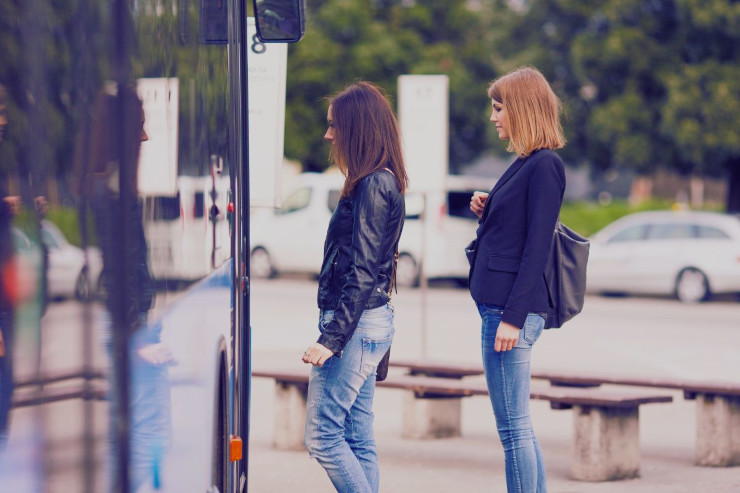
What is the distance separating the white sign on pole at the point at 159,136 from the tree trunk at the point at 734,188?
969 inches

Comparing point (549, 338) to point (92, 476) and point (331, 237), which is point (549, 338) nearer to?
point (331, 237)

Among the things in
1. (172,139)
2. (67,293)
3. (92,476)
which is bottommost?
(92,476)

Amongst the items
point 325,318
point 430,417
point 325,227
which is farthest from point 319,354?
point 325,227

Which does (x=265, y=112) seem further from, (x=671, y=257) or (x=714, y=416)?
(x=671, y=257)

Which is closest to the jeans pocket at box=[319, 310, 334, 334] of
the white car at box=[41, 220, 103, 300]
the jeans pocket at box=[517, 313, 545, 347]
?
the jeans pocket at box=[517, 313, 545, 347]

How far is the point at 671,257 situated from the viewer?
20656 millimetres

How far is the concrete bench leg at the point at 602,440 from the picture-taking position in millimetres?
6398

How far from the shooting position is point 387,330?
432 centimetres

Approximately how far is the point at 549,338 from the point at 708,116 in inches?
467

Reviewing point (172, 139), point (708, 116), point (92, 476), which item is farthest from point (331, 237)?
point (708, 116)

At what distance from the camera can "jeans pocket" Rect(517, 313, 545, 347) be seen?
171 inches

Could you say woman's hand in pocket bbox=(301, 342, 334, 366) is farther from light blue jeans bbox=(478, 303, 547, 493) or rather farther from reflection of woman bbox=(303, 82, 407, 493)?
light blue jeans bbox=(478, 303, 547, 493)

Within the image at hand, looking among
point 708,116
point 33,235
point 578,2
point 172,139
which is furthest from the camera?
point 578,2

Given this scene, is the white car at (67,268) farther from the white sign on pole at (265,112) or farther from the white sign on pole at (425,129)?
the white sign on pole at (425,129)
